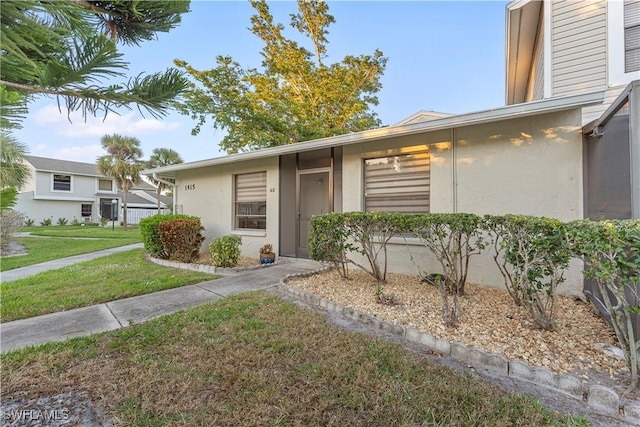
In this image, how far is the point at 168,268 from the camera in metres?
6.87

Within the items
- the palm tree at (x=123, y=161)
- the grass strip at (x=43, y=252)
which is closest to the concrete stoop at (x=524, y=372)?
the grass strip at (x=43, y=252)

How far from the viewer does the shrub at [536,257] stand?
2.80m

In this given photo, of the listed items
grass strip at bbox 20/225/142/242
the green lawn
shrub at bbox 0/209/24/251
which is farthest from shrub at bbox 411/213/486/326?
grass strip at bbox 20/225/142/242

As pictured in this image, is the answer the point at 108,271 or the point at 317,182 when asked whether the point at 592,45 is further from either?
the point at 108,271

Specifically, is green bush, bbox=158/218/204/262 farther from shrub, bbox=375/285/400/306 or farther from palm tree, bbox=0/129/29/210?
palm tree, bbox=0/129/29/210

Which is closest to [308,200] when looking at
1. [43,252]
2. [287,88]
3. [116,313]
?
[116,313]

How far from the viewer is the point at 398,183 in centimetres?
615

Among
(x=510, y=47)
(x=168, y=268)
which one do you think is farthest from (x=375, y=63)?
(x=168, y=268)

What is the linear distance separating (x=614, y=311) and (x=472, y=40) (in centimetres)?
925

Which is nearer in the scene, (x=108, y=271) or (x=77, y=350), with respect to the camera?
(x=77, y=350)

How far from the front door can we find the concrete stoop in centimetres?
393

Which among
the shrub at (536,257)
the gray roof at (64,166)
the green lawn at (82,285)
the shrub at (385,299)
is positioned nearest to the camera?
Answer: the shrub at (536,257)

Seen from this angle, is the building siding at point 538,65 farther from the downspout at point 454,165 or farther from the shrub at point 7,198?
the shrub at point 7,198

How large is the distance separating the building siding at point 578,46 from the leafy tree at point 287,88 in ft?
30.6
